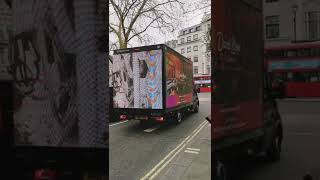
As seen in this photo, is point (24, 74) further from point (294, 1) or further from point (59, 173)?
point (294, 1)

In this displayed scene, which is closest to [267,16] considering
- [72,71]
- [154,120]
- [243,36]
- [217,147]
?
[243,36]

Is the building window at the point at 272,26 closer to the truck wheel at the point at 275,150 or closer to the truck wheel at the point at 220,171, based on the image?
the truck wheel at the point at 275,150

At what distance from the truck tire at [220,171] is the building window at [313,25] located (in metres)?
1.60

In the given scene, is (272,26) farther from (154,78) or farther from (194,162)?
(154,78)

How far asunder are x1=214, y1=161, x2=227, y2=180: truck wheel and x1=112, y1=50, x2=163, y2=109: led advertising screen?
0.95 metres

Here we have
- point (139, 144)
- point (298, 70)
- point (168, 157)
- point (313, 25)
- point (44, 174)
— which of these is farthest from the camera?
point (298, 70)

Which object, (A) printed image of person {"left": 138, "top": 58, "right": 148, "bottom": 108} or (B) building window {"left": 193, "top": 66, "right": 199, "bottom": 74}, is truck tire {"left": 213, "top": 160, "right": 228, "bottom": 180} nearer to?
(B) building window {"left": 193, "top": 66, "right": 199, "bottom": 74}

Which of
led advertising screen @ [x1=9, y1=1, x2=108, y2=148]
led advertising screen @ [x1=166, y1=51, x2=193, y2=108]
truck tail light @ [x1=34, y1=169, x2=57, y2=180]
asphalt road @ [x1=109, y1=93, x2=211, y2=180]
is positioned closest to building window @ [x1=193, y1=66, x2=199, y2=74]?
led advertising screen @ [x1=166, y1=51, x2=193, y2=108]

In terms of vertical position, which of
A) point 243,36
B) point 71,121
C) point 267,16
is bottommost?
point 71,121

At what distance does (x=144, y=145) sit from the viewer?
246 centimetres

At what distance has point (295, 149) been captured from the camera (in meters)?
3.00

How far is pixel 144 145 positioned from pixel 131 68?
1111 mm

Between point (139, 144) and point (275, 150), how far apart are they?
1.41 meters

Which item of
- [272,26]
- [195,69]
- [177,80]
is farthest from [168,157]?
[177,80]
